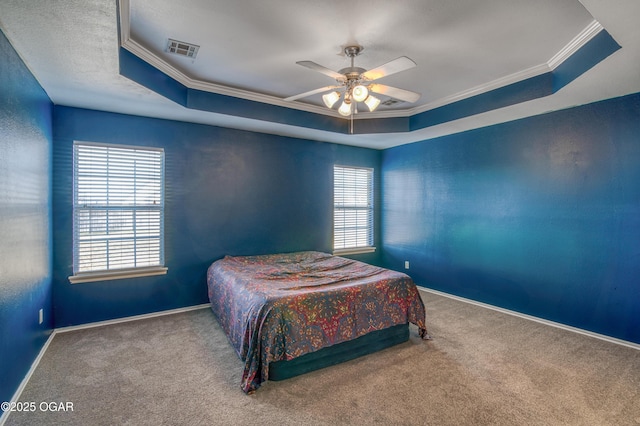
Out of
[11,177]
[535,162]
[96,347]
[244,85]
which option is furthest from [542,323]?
[11,177]

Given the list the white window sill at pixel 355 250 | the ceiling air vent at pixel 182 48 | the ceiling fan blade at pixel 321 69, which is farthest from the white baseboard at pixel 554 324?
the ceiling air vent at pixel 182 48

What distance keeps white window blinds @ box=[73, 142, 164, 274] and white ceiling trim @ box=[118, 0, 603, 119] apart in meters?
1.08

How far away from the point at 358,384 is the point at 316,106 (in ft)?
11.3

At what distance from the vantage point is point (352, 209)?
18.5 feet

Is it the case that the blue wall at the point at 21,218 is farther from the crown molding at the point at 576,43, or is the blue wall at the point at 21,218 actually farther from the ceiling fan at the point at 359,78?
the crown molding at the point at 576,43

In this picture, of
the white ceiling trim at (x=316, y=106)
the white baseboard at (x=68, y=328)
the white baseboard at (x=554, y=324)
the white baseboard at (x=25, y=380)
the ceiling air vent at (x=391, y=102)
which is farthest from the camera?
the ceiling air vent at (x=391, y=102)

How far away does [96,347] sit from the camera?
2.92 meters

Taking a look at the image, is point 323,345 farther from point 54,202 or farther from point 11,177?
point 54,202

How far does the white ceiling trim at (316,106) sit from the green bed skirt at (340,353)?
277 centimetres

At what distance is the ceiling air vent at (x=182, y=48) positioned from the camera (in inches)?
104

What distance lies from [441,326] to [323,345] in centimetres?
171

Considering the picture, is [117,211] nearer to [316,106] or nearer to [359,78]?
[316,106]

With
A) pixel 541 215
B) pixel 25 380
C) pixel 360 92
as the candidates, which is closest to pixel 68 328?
pixel 25 380

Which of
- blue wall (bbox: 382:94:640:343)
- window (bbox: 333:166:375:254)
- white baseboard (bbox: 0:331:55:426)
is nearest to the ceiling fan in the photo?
blue wall (bbox: 382:94:640:343)
